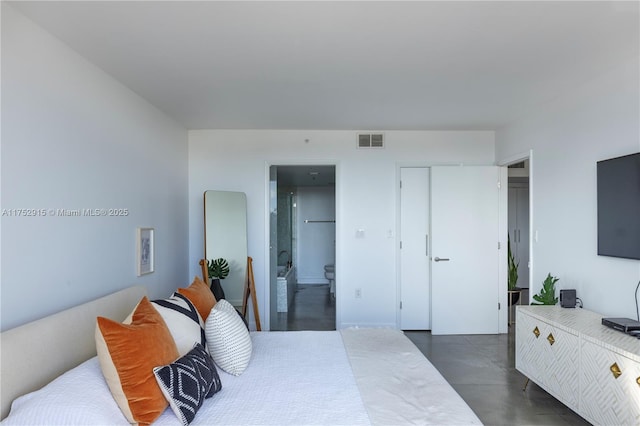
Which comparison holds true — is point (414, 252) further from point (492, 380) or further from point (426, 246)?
point (492, 380)

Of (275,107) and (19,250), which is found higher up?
(275,107)

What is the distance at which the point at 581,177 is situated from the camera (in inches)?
118

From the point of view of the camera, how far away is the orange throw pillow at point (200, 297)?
2.34m

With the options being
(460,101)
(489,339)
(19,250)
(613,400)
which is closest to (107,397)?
(19,250)

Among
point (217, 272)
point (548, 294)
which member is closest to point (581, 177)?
point (548, 294)

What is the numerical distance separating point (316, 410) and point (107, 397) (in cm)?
84

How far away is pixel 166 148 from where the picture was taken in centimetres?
389

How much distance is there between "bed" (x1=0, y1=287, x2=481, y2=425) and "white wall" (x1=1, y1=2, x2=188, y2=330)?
293 millimetres

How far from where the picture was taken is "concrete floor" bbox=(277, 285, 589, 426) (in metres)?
2.63

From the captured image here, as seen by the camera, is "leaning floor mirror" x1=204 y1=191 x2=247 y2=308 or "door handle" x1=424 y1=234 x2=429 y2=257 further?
"door handle" x1=424 y1=234 x2=429 y2=257

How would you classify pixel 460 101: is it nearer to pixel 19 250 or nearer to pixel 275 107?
pixel 275 107

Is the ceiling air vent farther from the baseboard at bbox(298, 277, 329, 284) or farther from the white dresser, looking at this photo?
the baseboard at bbox(298, 277, 329, 284)

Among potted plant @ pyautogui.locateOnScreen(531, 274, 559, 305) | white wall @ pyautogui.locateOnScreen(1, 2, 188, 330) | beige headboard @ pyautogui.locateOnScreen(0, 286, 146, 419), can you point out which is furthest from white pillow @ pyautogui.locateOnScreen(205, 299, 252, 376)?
potted plant @ pyautogui.locateOnScreen(531, 274, 559, 305)

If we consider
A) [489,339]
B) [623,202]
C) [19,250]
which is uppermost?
[623,202]
